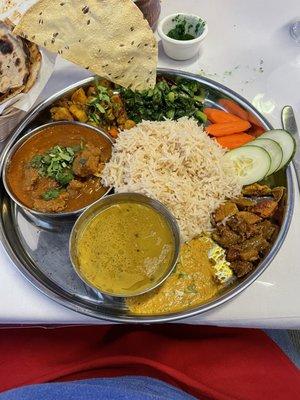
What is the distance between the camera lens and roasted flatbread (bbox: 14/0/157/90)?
1.85 metres

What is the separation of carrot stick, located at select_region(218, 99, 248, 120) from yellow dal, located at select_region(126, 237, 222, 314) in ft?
2.45

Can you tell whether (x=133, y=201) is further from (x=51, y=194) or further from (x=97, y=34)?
(x=97, y=34)

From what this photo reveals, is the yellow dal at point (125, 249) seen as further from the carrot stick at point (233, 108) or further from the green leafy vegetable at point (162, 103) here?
the carrot stick at point (233, 108)

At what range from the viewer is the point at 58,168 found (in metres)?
1.91

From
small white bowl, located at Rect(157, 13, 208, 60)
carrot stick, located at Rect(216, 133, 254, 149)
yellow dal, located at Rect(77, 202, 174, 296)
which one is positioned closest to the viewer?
yellow dal, located at Rect(77, 202, 174, 296)

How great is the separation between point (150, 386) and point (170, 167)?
0.90 metres

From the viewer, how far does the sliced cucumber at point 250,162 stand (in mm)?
1913

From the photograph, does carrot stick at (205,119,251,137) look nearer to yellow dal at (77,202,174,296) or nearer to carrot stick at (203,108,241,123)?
carrot stick at (203,108,241,123)

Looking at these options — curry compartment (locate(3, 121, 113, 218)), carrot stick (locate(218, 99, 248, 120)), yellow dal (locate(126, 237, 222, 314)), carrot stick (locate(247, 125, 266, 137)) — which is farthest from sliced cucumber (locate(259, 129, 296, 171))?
curry compartment (locate(3, 121, 113, 218))

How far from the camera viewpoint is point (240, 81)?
2.36 metres

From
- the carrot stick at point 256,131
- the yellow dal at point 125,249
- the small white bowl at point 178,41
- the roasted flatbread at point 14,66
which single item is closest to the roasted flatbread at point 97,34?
the roasted flatbread at point 14,66

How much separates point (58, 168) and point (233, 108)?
90 cm

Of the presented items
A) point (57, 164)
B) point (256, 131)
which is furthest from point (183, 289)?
point (256, 131)

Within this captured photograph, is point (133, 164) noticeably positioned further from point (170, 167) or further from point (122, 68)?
point (122, 68)
